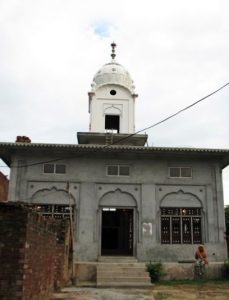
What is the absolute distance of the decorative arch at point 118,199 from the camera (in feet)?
60.9

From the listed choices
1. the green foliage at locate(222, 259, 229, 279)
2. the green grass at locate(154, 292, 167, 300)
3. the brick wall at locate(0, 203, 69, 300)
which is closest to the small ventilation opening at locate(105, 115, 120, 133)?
the green foliage at locate(222, 259, 229, 279)

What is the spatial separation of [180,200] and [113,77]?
9310 millimetres

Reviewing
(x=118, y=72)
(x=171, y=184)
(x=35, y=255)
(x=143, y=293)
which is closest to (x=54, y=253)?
(x=35, y=255)

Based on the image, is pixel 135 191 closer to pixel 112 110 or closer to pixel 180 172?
pixel 180 172

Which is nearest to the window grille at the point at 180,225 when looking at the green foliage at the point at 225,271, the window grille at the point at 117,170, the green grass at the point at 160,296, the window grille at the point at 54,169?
the green foliage at the point at 225,271

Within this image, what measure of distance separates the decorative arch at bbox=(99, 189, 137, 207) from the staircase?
124 inches

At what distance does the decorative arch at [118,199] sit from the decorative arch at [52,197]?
157 centimetres

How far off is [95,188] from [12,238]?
12.1m

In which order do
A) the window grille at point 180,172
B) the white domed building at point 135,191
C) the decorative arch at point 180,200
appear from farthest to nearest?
the window grille at point 180,172 → the decorative arch at point 180,200 → the white domed building at point 135,191

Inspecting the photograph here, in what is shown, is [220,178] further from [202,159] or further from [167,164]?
[167,164]

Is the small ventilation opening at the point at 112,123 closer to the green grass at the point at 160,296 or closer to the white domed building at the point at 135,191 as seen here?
the white domed building at the point at 135,191

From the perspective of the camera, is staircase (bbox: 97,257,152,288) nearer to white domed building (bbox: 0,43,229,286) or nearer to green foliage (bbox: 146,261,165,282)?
green foliage (bbox: 146,261,165,282)

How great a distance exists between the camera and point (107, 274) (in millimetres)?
14695

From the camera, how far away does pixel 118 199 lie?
61.3ft
